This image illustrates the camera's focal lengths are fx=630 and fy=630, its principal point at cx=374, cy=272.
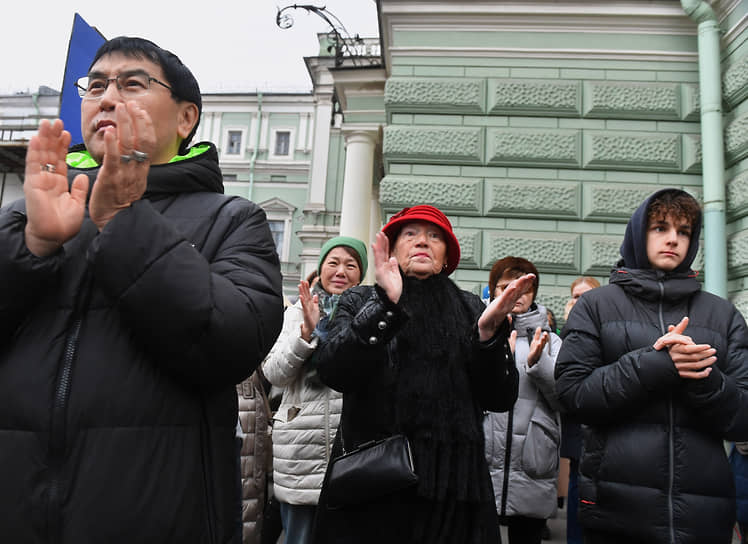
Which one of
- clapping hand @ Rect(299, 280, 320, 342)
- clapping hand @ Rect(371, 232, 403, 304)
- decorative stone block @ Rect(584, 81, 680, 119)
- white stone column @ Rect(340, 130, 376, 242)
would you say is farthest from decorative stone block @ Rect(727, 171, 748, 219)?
clapping hand @ Rect(371, 232, 403, 304)

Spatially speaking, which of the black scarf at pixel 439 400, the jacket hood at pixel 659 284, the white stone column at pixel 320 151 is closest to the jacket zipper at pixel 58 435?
the black scarf at pixel 439 400

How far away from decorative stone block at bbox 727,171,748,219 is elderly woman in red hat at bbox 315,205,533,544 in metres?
4.30

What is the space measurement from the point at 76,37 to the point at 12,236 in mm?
2286

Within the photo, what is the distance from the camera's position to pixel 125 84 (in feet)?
4.76

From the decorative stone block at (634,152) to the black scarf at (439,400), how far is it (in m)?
4.33

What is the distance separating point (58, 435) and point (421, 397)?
1274mm

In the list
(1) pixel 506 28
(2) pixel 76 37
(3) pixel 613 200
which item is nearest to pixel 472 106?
(1) pixel 506 28

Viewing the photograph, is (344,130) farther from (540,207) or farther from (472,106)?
(540,207)

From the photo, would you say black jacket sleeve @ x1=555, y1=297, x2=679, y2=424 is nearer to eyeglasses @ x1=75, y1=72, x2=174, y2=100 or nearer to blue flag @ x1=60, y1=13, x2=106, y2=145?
eyeglasses @ x1=75, y1=72, x2=174, y2=100

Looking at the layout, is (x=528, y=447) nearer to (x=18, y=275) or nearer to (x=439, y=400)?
(x=439, y=400)

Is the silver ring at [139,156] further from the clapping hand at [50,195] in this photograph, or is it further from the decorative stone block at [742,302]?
the decorative stone block at [742,302]

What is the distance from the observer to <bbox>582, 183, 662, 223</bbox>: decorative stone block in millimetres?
6039

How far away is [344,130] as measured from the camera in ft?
27.1

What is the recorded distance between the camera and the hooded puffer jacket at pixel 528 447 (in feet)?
10.5
